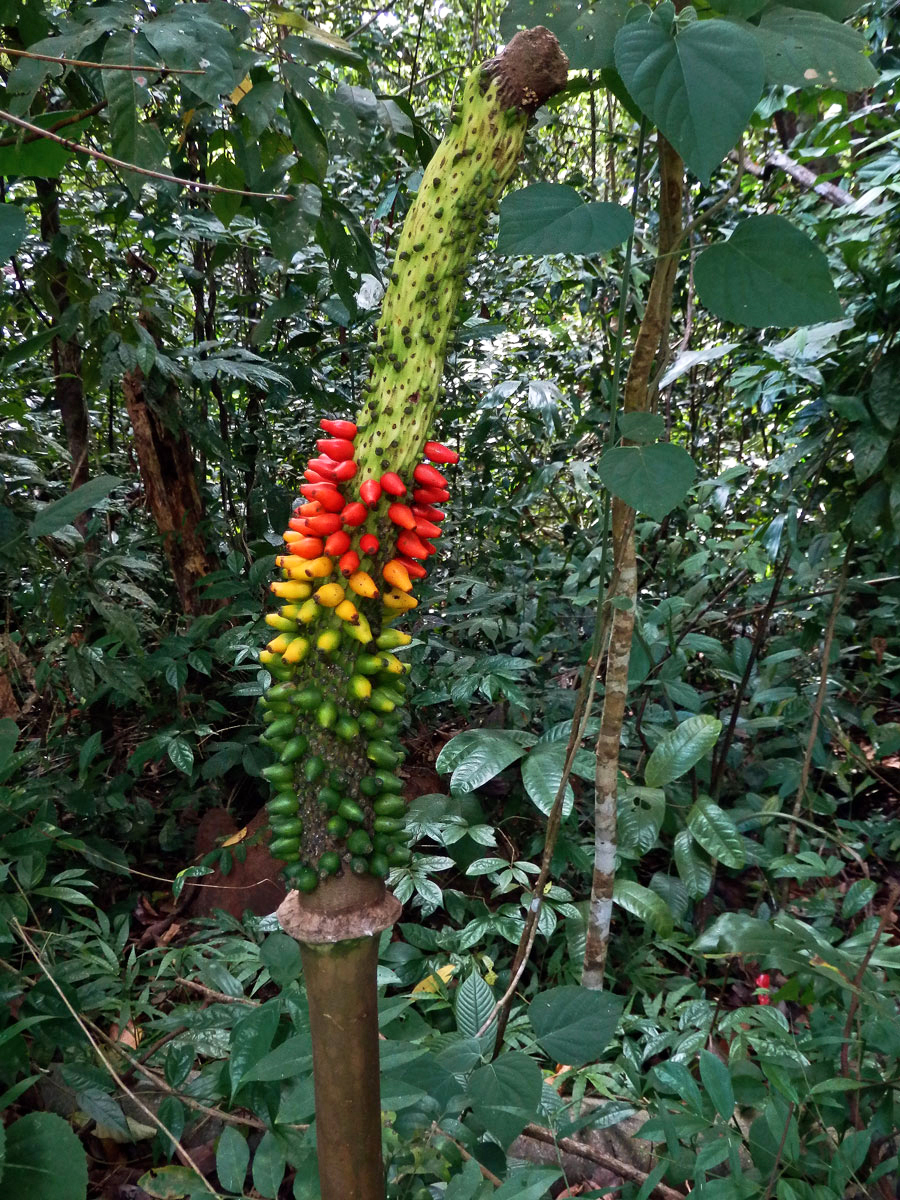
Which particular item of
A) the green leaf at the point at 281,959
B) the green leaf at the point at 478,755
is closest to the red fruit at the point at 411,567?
the green leaf at the point at 281,959

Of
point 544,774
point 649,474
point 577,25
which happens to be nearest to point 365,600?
point 649,474

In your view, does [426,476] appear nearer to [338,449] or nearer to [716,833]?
[338,449]

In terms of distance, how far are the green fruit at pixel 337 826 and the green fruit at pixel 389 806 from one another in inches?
1.2

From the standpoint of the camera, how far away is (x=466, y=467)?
11.0ft

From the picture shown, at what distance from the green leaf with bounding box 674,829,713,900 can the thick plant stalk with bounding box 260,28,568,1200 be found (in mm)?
1028

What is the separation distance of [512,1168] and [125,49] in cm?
161

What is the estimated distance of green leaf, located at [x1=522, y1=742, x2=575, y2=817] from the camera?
149 cm

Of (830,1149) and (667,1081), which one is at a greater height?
(667,1081)

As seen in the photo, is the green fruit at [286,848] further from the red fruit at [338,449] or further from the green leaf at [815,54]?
the green leaf at [815,54]

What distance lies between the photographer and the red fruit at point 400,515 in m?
0.63

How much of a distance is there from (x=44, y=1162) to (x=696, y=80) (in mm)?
1389

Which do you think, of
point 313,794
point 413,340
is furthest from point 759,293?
point 313,794

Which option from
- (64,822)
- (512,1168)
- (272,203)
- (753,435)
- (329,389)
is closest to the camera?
(512,1168)

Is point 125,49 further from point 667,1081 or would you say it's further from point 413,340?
point 667,1081
